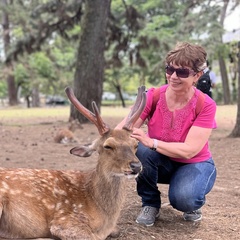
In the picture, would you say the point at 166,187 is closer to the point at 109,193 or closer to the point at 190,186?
the point at 190,186

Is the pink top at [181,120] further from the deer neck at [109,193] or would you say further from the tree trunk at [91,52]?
the tree trunk at [91,52]

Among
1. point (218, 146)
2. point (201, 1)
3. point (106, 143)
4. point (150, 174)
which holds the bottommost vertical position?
point (218, 146)

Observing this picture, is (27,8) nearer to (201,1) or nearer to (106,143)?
(201,1)

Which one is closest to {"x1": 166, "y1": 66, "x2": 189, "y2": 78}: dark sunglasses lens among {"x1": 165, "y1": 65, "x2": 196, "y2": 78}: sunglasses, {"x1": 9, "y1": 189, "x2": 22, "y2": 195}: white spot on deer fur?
{"x1": 165, "y1": 65, "x2": 196, "y2": 78}: sunglasses

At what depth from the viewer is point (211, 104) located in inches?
175

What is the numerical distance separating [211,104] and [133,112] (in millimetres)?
806

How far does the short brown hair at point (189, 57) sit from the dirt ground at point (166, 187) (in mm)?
1533

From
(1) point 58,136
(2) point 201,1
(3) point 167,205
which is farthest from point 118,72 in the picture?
(3) point 167,205

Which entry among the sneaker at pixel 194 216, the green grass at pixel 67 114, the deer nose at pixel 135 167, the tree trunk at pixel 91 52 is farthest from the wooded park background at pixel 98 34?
the deer nose at pixel 135 167

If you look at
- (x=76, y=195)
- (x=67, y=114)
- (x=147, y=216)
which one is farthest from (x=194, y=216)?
(x=67, y=114)

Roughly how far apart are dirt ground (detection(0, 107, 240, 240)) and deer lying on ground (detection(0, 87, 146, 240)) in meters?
0.42

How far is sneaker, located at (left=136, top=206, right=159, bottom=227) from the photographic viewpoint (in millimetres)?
4516

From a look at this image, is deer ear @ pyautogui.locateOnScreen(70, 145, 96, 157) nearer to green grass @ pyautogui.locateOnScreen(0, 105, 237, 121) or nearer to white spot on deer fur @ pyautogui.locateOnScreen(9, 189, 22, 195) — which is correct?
white spot on deer fur @ pyautogui.locateOnScreen(9, 189, 22, 195)

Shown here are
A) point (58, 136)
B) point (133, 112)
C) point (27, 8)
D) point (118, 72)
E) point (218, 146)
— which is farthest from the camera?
point (118, 72)
